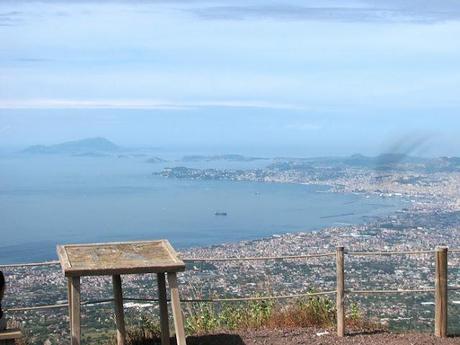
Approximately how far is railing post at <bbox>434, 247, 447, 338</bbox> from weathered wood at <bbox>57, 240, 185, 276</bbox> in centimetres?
272

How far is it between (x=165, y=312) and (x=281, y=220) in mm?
41661

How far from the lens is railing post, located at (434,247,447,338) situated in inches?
322

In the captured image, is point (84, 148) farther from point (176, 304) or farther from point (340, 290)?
point (176, 304)

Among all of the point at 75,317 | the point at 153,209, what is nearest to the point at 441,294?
the point at 75,317

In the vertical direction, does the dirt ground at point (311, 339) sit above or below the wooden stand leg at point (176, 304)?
below

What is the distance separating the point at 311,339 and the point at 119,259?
2260 mm

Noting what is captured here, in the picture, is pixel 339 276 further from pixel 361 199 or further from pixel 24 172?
pixel 24 172

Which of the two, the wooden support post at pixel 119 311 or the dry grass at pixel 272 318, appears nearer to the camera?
the wooden support post at pixel 119 311

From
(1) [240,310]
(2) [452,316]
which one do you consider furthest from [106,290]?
(2) [452,316]

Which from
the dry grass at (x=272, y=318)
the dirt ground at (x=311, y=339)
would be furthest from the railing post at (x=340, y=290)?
the dry grass at (x=272, y=318)

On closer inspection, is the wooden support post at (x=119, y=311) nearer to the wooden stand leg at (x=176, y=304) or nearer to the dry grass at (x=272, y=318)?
the dry grass at (x=272, y=318)

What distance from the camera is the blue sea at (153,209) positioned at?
39.7m

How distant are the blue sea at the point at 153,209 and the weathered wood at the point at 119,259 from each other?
66.0 feet

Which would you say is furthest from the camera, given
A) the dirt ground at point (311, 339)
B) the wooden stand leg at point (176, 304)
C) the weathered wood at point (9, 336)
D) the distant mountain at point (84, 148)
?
the distant mountain at point (84, 148)
